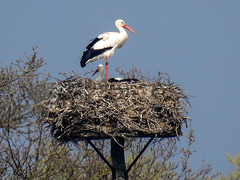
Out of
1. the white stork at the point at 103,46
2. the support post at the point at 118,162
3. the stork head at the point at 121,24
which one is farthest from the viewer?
the stork head at the point at 121,24

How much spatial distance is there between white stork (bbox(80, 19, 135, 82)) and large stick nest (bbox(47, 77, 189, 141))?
2.72m

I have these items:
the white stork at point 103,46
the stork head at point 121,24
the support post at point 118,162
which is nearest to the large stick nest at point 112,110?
the support post at point 118,162

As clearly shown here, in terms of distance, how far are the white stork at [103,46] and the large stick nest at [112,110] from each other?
2.72m

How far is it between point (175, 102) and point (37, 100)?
116 inches

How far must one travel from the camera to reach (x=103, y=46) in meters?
13.7

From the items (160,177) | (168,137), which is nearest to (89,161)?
(160,177)

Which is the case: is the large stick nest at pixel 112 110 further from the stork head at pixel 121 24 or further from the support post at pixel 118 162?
the stork head at pixel 121 24

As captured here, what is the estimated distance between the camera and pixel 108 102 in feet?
34.1

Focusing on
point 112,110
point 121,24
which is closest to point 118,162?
point 112,110

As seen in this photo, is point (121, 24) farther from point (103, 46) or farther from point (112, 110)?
point (112, 110)

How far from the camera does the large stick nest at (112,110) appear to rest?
33.5 ft

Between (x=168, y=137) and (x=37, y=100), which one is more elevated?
(x=37, y=100)

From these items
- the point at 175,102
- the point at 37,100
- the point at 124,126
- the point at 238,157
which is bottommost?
the point at 124,126

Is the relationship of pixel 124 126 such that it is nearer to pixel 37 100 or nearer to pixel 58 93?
pixel 58 93
